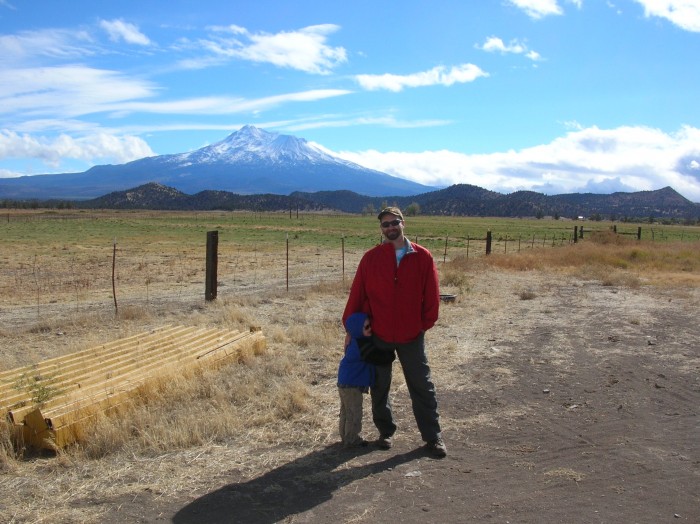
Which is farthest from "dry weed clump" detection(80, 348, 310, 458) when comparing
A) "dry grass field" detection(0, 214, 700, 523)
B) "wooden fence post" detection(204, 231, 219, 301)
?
"wooden fence post" detection(204, 231, 219, 301)

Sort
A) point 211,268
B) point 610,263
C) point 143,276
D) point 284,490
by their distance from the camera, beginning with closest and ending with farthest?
point 284,490 < point 211,268 < point 143,276 < point 610,263

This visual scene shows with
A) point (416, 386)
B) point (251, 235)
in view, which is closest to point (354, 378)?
point (416, 386)

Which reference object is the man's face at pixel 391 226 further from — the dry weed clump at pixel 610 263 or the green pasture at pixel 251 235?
the dry weed clump at pixel 610 263

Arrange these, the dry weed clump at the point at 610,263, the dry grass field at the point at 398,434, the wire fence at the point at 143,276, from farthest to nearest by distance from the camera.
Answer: the dry weed clump at the point at 610,263 < the wire fence at the point at 143,276 < the dry grass field at the point at 398,434

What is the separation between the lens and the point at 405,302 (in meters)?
4.48

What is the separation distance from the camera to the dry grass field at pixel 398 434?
378 centimetres

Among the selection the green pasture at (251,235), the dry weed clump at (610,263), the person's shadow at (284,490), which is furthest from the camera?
the green pasture at (251,235)

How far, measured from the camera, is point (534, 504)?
3.80 m

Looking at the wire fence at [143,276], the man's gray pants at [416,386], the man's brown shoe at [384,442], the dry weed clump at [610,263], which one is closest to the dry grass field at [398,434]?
the man's brown shoe at [384,442]

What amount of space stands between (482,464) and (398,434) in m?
0.84

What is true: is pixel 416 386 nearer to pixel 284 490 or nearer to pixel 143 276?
pixel 284 490

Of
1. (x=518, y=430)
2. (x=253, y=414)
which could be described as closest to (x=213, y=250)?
(x=253, y=414)

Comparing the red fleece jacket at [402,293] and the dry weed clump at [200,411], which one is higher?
the red fleece jacket at [402,293]

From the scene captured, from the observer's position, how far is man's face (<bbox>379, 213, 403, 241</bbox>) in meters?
4.43
